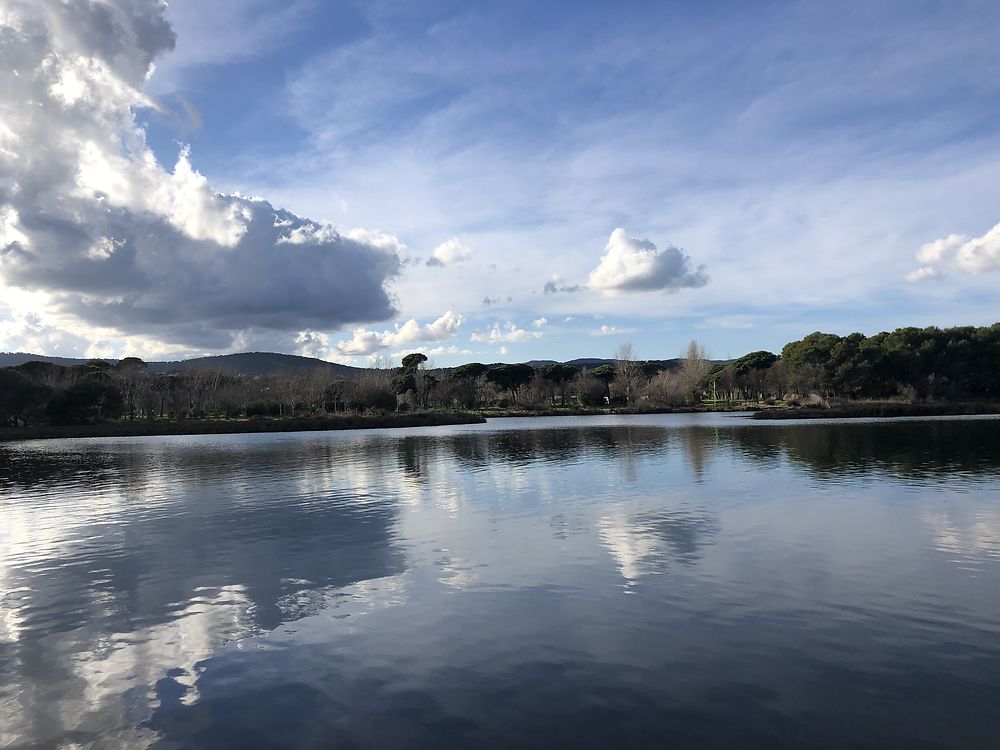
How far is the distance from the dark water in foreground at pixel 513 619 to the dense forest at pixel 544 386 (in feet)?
242

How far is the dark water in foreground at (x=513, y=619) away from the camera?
8.20 m

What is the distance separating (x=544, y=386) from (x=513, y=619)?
4980 inches

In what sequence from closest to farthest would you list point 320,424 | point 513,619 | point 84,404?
point 513,619 → point 320,424 → point 84,404

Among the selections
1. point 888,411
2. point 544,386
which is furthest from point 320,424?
point 888,411

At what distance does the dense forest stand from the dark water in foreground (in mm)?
73680

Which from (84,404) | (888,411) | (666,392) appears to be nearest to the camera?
(888,411)

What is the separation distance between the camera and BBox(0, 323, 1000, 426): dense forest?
91.4 m

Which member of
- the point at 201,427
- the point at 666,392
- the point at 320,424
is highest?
the point at 666,392

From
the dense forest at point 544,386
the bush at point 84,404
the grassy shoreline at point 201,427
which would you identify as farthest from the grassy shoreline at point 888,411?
the bush at point 84,404

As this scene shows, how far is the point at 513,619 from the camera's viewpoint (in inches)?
472

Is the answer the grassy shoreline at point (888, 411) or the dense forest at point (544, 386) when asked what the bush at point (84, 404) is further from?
the grassy shoreline at point (888, 411)

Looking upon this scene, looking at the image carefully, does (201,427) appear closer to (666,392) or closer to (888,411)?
(666,392)

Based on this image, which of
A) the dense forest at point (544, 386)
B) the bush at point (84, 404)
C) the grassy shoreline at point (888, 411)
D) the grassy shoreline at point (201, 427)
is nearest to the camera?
the grassy shoreline at point (201, 427)

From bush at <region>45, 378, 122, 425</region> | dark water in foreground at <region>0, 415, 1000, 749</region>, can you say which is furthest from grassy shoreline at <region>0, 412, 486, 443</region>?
dark water in foreground at <region>0, 415, 1000, 749</region>
